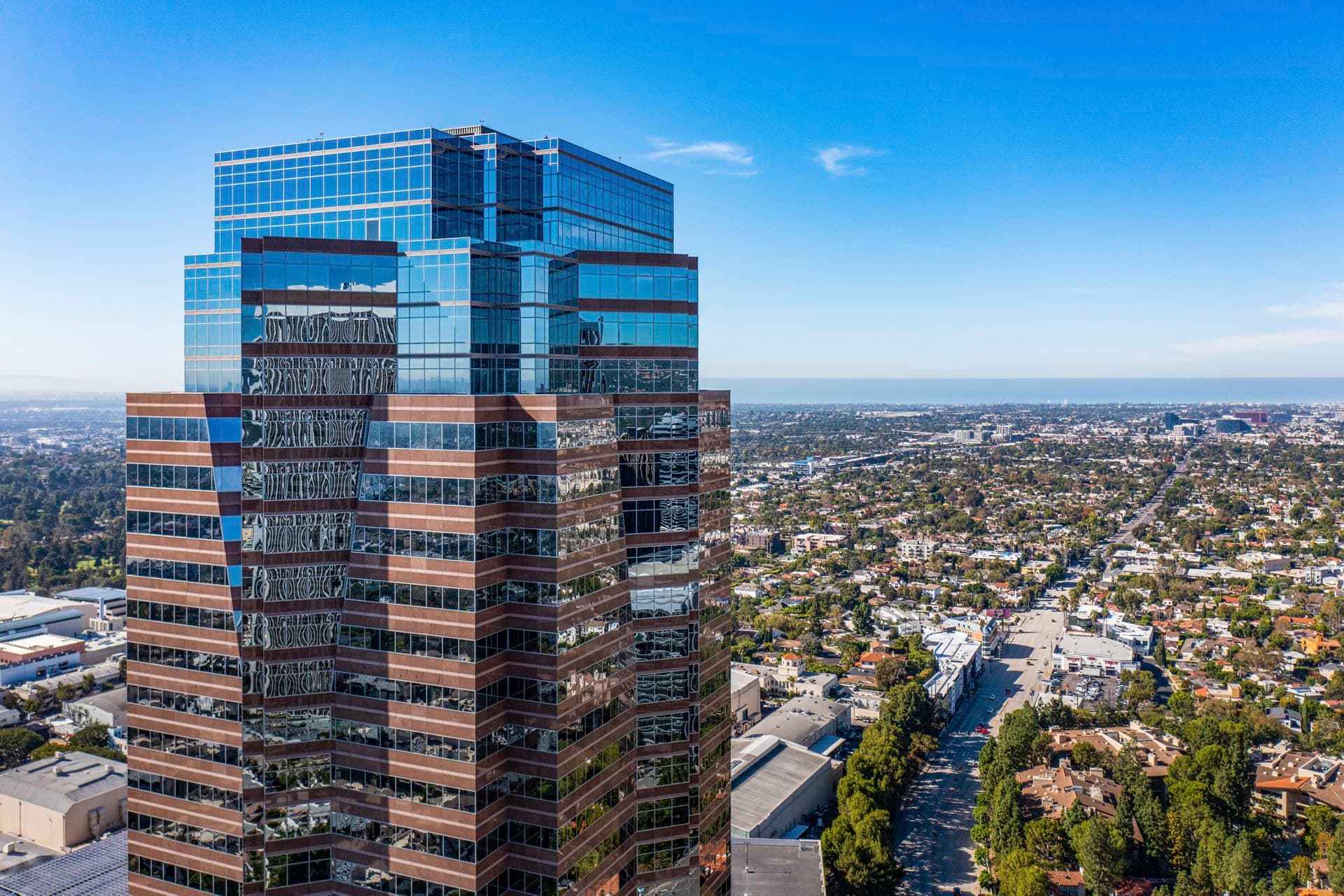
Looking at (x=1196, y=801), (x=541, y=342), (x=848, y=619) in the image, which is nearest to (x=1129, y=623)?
(x=848, y=619)

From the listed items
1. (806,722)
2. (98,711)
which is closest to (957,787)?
(806,722)

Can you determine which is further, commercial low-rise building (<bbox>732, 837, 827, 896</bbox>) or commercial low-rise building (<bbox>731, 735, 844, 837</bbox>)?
commercial low-rise building (<bbox>731, 735, 844, 837</bbox>)

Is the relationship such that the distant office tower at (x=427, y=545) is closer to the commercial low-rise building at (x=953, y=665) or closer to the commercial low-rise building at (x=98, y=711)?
the commercial low-rise building at (x=98, y=711)

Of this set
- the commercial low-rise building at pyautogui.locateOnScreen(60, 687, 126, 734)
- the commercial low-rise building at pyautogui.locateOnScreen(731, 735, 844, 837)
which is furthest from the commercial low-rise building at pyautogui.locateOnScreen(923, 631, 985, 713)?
the commercial low-rise building at pyautogui.locateOnScreen(60, 687, 126, 734)

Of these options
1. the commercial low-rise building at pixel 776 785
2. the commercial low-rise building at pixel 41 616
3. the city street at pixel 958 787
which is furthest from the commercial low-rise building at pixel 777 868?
the commercial low-rise building at pixel 41 616

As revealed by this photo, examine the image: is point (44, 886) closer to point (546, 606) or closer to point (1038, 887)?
point (546, 606)

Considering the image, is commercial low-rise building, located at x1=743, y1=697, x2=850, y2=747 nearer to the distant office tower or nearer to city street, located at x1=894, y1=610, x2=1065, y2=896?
city street, located at x1=894, y1=610, x2=1065, y2=896
